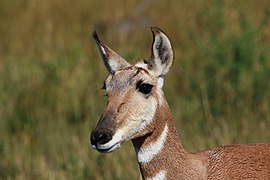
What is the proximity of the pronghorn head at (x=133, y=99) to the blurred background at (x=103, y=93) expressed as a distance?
217cm

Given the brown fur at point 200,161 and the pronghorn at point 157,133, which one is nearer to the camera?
the pronghorn at point 157,133

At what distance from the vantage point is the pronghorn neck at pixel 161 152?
17.9ft

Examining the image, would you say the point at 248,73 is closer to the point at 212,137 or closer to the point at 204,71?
the point at 204,71

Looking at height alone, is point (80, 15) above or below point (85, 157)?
above

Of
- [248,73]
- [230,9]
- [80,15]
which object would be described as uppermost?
[80,15]

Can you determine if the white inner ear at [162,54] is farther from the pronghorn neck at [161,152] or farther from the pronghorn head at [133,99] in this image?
the pronghorn neck at [161,152]

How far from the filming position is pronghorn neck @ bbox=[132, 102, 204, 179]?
5.44 m

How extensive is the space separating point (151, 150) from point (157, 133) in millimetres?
110

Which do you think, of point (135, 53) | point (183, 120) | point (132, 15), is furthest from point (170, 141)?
point (132, 15)

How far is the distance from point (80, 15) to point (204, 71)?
152 inches

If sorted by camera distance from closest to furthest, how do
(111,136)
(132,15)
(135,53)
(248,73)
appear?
(111,136) → (248,73) → (135,53) → (132,15)

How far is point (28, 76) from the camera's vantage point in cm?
1045

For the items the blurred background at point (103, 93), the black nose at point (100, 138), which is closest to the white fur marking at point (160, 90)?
the black nose at point (100, 138)

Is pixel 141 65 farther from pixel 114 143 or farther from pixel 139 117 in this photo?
pixel 114 143
